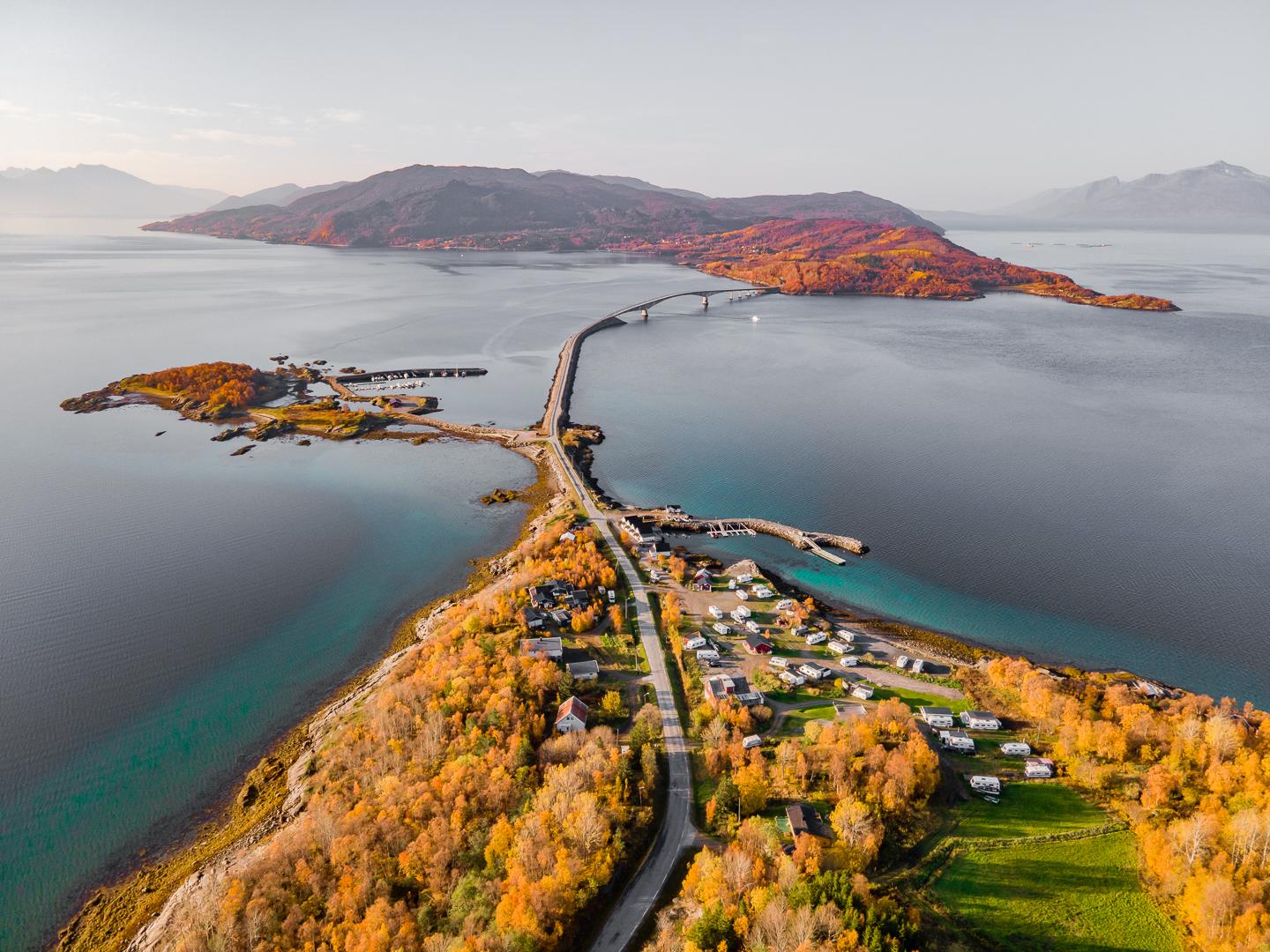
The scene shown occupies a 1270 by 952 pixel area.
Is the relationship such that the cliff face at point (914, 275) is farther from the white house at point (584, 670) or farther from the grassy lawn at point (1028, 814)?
the white house at point (584, 670)

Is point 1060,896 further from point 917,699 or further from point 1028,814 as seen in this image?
point 917,699

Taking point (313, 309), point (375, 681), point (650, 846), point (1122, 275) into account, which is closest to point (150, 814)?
point (375, 681)

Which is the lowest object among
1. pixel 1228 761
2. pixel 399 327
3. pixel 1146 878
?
pixel 1146 878

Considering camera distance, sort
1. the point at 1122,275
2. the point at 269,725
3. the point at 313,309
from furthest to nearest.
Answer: the point at 1122,275 → the point at 313,309 → the point at 269,725

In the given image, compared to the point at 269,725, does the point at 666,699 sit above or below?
above

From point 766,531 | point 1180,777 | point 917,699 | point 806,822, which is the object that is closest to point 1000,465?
point 766,531

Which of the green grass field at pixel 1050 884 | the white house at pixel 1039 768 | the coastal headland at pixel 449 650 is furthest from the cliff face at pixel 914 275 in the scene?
the green grass field at pixel 1050 884

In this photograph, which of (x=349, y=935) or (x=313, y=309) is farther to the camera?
(x=313, y=309)

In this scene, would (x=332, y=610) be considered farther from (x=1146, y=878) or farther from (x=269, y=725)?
(x=1146, y=878)
